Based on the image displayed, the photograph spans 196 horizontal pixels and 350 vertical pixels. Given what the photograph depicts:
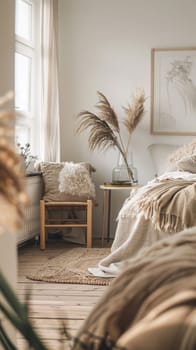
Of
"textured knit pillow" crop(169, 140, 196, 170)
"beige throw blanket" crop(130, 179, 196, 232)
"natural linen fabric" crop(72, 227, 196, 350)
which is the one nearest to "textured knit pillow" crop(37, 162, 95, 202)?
"textured knit pillow" crop(169, 140, 196, 170)

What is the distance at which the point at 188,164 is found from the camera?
5645mm

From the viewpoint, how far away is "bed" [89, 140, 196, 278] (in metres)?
4.36

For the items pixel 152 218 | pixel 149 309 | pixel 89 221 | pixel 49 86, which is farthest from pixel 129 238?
pixel 149 309

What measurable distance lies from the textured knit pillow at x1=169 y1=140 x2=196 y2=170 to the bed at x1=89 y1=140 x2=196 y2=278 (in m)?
1.02

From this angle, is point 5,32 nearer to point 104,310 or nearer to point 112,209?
point 104,310

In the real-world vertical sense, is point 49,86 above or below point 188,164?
above

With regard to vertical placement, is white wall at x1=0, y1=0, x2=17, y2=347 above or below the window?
below

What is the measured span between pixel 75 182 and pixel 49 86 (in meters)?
1.14

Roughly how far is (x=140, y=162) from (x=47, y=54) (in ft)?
4.89

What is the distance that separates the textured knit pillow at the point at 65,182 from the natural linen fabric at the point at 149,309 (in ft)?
16.6

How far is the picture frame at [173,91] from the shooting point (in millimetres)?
6699

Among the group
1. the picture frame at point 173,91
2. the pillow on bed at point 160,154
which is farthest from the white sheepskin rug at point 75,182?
the picture frame at point 173,91

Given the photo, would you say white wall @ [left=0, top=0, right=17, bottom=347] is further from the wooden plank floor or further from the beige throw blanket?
the beige throw blanket

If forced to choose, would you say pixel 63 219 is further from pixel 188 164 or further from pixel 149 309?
pixel 149 309
